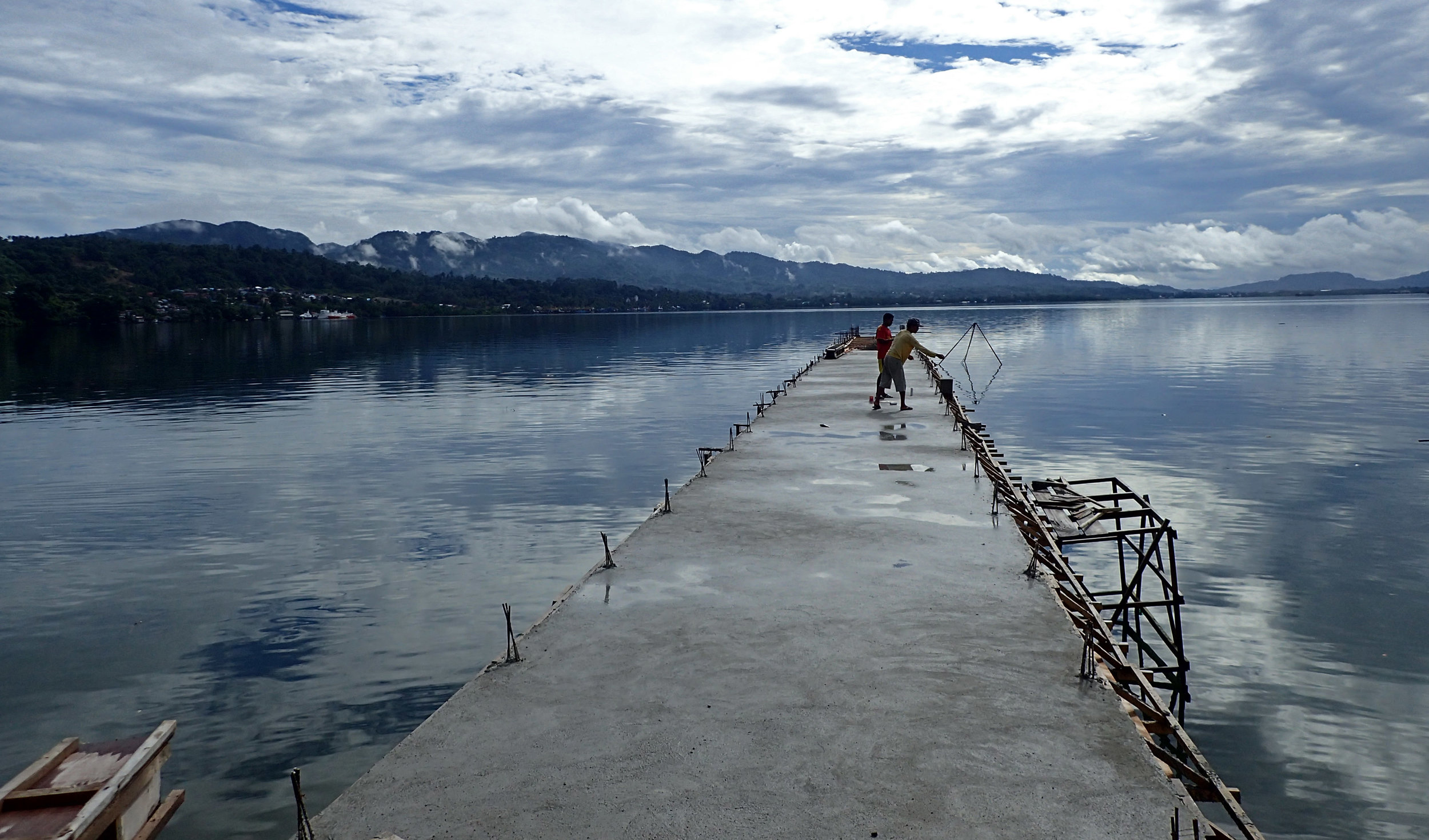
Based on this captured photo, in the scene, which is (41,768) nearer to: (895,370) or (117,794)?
(117,794)

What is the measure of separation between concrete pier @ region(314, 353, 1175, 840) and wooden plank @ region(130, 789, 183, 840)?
43.7 inches

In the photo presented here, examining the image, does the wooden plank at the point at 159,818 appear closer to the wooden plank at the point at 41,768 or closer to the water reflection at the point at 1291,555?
the wooden plank at the point at 41,768

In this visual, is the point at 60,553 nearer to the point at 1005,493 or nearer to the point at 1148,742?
the point at 1005,493

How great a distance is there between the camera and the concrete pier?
20.0 feet

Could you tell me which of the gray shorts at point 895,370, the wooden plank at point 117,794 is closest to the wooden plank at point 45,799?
the wooden plank at point 117,794

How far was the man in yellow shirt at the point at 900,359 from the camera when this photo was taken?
24750 millimetres

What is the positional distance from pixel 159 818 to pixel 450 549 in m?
13.4

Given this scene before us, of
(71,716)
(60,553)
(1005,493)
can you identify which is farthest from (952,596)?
(60,553)

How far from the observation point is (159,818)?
20.5ft

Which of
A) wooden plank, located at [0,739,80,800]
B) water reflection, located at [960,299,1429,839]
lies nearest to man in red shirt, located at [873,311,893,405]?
water reflection, located at [960,299,1429,839]

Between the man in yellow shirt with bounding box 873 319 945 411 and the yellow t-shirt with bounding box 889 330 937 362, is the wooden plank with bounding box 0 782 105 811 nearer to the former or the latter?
the man in yellow shirt with bounding box 873 319 945 411

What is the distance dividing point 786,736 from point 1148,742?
2.88m

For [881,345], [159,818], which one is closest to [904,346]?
[881,345]

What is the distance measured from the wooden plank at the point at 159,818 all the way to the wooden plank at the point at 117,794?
0.92 feet
